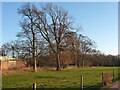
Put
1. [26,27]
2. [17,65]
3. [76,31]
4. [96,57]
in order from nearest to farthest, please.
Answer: [26,27] → [76,31] → [17,65] → [96,57]

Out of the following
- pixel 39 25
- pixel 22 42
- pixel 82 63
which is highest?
pixel 39 25

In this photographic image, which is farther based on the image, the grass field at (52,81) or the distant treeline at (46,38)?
Answer: the distant treeline at (46,38)

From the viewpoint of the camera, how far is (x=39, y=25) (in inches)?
2329

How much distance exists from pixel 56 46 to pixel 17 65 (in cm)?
1447

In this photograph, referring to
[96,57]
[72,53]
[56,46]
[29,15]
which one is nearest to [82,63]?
[96,57]

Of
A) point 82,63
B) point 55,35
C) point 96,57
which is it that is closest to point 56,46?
point 55,35

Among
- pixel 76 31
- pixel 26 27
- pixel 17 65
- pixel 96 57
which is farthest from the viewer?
pixel 96 57

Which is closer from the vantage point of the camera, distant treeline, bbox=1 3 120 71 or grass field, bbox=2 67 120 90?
grass field, bbox=2 67 120 90

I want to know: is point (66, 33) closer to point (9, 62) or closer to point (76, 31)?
point (76, 31)

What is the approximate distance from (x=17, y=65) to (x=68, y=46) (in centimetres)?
Result: 1653

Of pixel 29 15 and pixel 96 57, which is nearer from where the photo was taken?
pixel 29 15

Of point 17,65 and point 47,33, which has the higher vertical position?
point 47,33

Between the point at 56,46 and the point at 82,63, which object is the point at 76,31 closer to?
the point at 56,46

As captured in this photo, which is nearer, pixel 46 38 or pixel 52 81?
pixel 52 81
